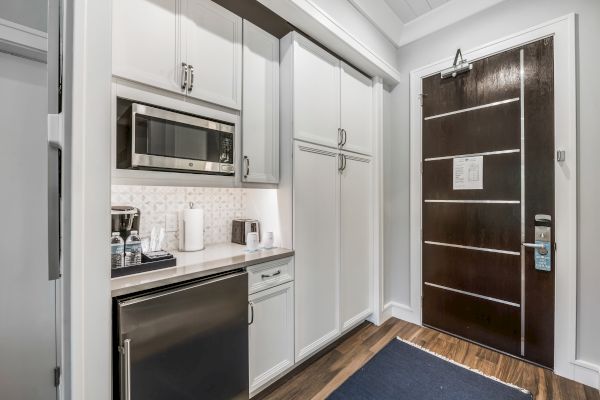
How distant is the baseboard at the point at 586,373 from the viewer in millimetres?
1700

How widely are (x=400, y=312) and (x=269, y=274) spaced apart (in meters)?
1.72

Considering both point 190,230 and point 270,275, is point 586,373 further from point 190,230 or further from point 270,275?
point 190,230

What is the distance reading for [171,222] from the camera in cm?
177

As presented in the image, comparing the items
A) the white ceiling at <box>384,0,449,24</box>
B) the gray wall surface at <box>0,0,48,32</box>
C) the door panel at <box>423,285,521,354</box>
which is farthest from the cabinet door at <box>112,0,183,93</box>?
the door panel at <box>423,285,521,354</box>

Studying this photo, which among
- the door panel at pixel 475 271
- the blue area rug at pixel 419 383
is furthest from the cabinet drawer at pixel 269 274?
the door panel at pixel 475 271

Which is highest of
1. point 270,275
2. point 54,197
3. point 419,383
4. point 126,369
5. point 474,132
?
point 474,132

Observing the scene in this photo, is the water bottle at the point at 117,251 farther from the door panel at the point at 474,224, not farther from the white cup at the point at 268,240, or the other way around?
the door panel at the point at 474,224

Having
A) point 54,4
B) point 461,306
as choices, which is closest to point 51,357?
point 54,4

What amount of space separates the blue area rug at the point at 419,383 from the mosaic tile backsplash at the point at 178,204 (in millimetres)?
1365

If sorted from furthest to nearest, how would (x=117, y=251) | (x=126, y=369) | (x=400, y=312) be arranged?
(x=400, y=312), (x=117, y=251), (x=126, y=369)

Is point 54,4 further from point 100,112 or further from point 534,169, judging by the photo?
point 534,169

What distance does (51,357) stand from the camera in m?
1.45

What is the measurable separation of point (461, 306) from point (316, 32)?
97.8 inches

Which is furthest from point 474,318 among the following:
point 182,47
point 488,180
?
point 182,47
